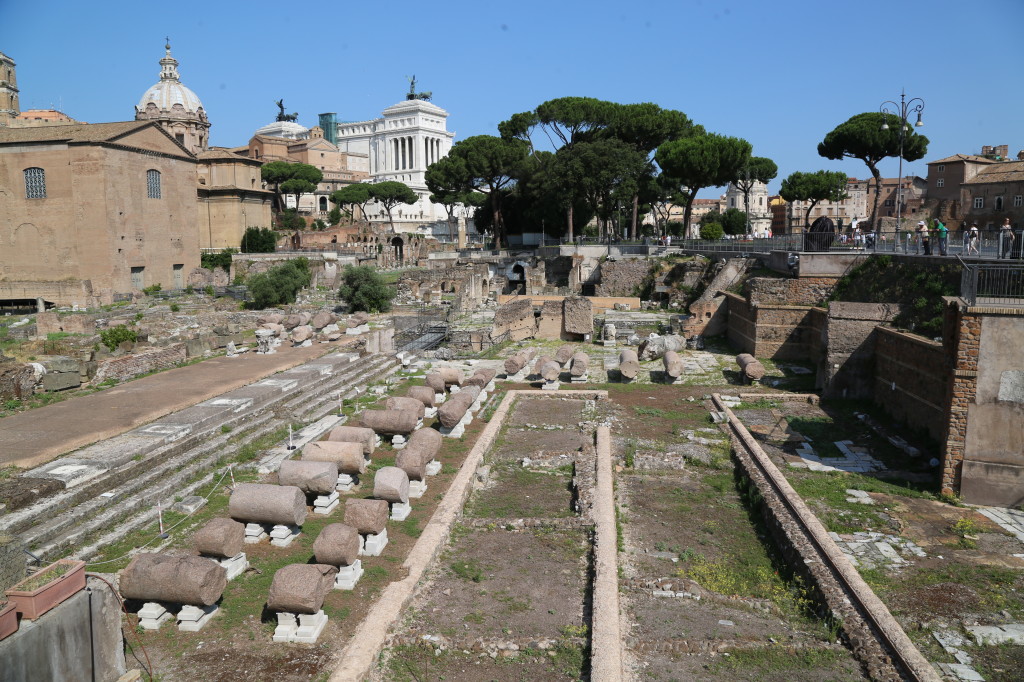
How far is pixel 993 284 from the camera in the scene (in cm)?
1004

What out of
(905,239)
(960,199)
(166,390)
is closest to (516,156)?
(960,199)

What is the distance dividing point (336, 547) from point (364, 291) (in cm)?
2136

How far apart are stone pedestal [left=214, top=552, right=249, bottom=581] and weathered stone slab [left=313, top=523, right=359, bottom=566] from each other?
97cm

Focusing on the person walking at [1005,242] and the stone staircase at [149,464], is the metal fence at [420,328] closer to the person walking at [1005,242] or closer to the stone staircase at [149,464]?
the stone staircase at [149,464]

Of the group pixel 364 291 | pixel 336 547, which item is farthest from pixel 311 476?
pixel 364 291

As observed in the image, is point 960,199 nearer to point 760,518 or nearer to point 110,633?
point 760,518

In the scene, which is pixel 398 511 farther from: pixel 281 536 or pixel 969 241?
pixel 969 241

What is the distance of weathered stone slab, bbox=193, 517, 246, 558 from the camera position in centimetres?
724

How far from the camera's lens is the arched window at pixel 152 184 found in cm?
3622

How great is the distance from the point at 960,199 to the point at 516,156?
87.5ft

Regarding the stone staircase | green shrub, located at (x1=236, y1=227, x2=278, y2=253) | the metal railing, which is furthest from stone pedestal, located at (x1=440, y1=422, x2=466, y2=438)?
green shrub, located at (x1=236, y1=227, x2=278, y2=253)

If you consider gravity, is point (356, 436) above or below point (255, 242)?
below

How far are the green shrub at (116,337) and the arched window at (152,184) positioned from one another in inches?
772

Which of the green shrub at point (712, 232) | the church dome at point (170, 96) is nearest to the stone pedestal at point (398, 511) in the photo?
the green shrub at point (712, 232)
